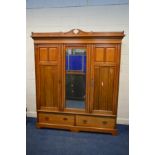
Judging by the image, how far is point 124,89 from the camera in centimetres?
371

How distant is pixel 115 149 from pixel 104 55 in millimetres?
1620

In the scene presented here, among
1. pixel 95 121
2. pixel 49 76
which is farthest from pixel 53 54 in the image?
pixel 95 121

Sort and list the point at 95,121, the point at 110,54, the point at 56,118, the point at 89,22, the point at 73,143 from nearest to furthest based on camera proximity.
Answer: the point at 73,143 → the point at 110,54 → the point at 95,121 → the point at 56,118 → the point at 89,22

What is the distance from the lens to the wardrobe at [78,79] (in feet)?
10.4

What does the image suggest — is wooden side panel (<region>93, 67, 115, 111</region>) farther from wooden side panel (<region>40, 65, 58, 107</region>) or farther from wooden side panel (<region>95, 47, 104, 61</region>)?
wooden side panel (<region>40, 65, 58, 107</region>)

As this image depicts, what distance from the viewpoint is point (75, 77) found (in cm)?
340

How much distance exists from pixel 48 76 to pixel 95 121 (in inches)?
49.9

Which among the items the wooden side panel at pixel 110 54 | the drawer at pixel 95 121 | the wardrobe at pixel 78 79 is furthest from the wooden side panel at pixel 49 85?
the wooden side panel at pixel 110 54

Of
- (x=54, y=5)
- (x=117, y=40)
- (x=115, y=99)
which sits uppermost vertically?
(x=54, y=5)

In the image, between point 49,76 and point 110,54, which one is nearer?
point 110,54

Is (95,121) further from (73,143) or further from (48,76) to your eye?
(48,76)
